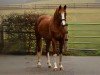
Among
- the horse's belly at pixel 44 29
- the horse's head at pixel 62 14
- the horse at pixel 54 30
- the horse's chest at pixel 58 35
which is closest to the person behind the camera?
the horse's head at pixel 62 14

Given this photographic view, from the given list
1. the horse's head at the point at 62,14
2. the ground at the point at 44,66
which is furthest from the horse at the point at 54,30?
the ground at the point at 44,66

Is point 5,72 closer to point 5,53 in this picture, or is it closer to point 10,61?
point 10,61

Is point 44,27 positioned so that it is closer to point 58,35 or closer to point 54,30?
point 54,30

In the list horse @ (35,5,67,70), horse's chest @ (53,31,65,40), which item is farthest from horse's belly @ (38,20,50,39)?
horse's chest @ (53,31,65,40)

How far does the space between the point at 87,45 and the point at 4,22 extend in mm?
4193

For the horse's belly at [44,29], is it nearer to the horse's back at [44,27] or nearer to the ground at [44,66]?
the horse's back at [44,27]

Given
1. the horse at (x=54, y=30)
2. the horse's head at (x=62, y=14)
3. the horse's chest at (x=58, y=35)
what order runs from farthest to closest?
the horse's chest at (x=58, y=35) → the horse at (x=54, y=30) → the horse's head at (x=62, y=14)

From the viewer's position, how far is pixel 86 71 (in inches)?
554

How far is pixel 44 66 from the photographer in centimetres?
1545

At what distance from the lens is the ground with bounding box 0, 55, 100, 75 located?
13901 mm

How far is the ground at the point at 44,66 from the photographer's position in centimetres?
1390

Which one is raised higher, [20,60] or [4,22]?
[4,22]

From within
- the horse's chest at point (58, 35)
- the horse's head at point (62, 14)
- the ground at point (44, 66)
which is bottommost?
the ground at point (44, 66)

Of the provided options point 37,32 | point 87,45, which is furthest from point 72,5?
point 37,32
